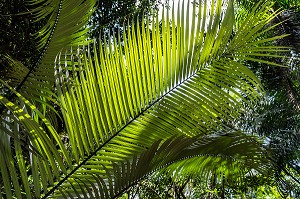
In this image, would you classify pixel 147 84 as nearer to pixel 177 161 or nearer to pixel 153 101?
pixel 153 101

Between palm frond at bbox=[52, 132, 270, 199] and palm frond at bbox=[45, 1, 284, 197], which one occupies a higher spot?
palm frond at bbox=[45, 1, 284, 197]

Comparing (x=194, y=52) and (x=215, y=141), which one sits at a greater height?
(x=194, y=52)

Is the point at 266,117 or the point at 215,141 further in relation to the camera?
the point at 266,117

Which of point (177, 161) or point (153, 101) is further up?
point (153, 101)

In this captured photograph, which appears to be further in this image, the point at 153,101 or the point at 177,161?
the point at 153,101

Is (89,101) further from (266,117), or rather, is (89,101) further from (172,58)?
(266,117)

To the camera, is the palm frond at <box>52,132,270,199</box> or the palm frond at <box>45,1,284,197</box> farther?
the palm frond at <box>45,1,284,197</box>

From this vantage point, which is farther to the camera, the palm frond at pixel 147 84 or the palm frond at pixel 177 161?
the palm frond at pixel 147 84

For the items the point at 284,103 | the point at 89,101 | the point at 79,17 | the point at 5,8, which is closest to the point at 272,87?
the point at 284,103

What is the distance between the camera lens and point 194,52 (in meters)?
1.69

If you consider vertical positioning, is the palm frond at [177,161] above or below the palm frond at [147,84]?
below

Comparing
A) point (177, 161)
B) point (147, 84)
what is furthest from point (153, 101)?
point (177, 161)

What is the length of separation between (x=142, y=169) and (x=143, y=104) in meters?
0.34

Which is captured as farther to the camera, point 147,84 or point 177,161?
point 147,84
